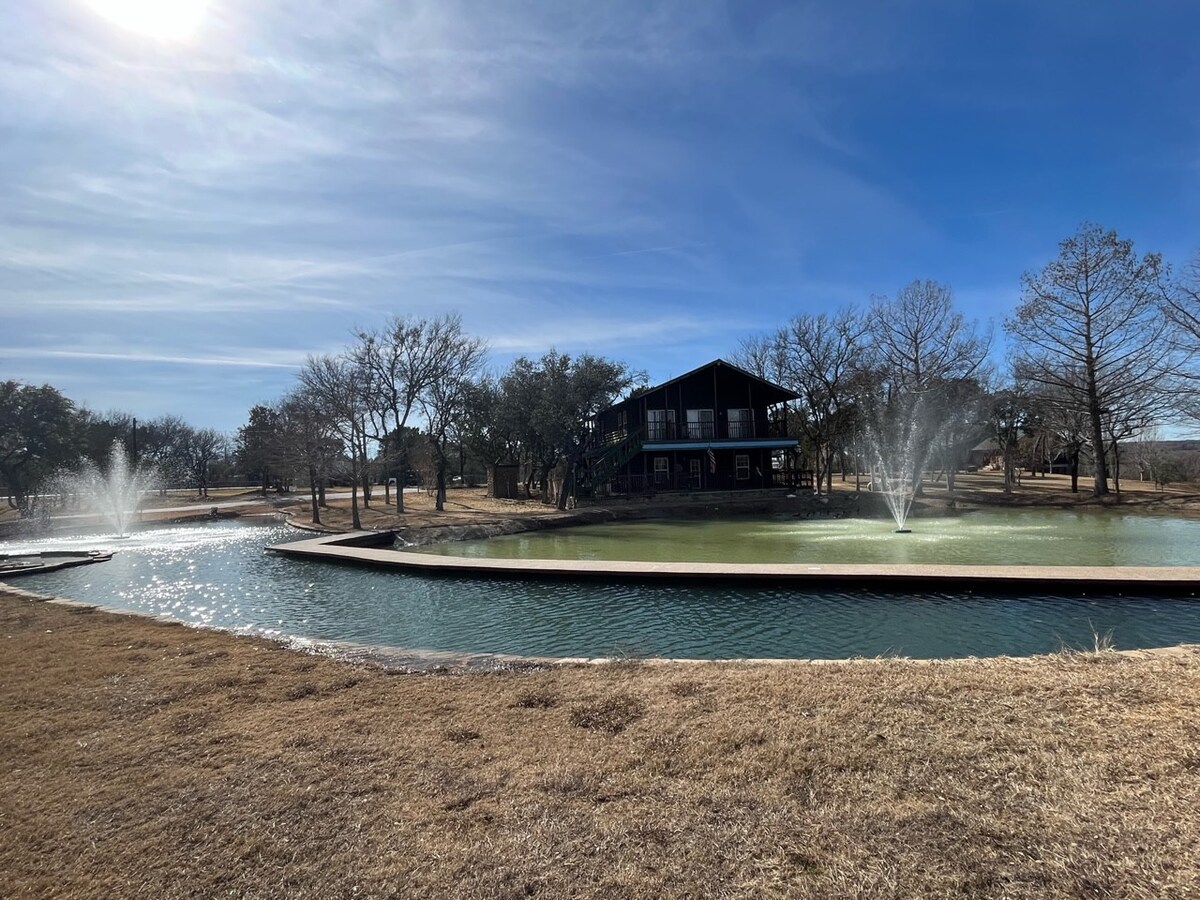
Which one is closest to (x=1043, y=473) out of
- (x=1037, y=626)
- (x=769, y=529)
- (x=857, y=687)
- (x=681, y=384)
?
(x=681, y=384)

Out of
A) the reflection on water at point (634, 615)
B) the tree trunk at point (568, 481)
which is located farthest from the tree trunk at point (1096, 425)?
the reflection on water at point (634, 615)

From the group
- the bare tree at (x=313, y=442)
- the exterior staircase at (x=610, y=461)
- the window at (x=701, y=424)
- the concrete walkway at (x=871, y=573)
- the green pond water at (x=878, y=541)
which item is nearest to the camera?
the concrete walkway at (x=871, y=573)

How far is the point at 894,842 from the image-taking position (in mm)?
3047

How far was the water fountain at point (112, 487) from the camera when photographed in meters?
32.4

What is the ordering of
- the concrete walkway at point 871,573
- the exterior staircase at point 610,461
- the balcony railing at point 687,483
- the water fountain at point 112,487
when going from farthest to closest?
the balcony railing at point 687,483
the water fountain at point 112,487
the exterior staircase at point 610,461
the concrete walkway at point 871,573

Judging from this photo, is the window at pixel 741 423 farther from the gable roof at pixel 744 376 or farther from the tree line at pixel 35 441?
the tree line at pixel 35 441

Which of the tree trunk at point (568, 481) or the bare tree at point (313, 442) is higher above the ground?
the bare tree at point (313, 442)

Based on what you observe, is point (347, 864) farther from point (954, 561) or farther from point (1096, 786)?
point (954, 561)

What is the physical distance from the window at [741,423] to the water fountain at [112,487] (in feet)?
97.3

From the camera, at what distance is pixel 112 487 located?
40.9 m

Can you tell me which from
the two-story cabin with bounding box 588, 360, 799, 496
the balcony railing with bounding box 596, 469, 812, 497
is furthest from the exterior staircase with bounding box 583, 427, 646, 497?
the balcony railing with bounding box 596, 469, 812, 497

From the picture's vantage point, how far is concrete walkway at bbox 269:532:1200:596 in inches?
401

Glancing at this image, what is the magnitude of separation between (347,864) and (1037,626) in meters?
9.11

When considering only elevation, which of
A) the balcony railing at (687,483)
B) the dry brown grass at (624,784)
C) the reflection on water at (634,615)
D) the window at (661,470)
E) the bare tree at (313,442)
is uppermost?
the bare tree at (313,442)
